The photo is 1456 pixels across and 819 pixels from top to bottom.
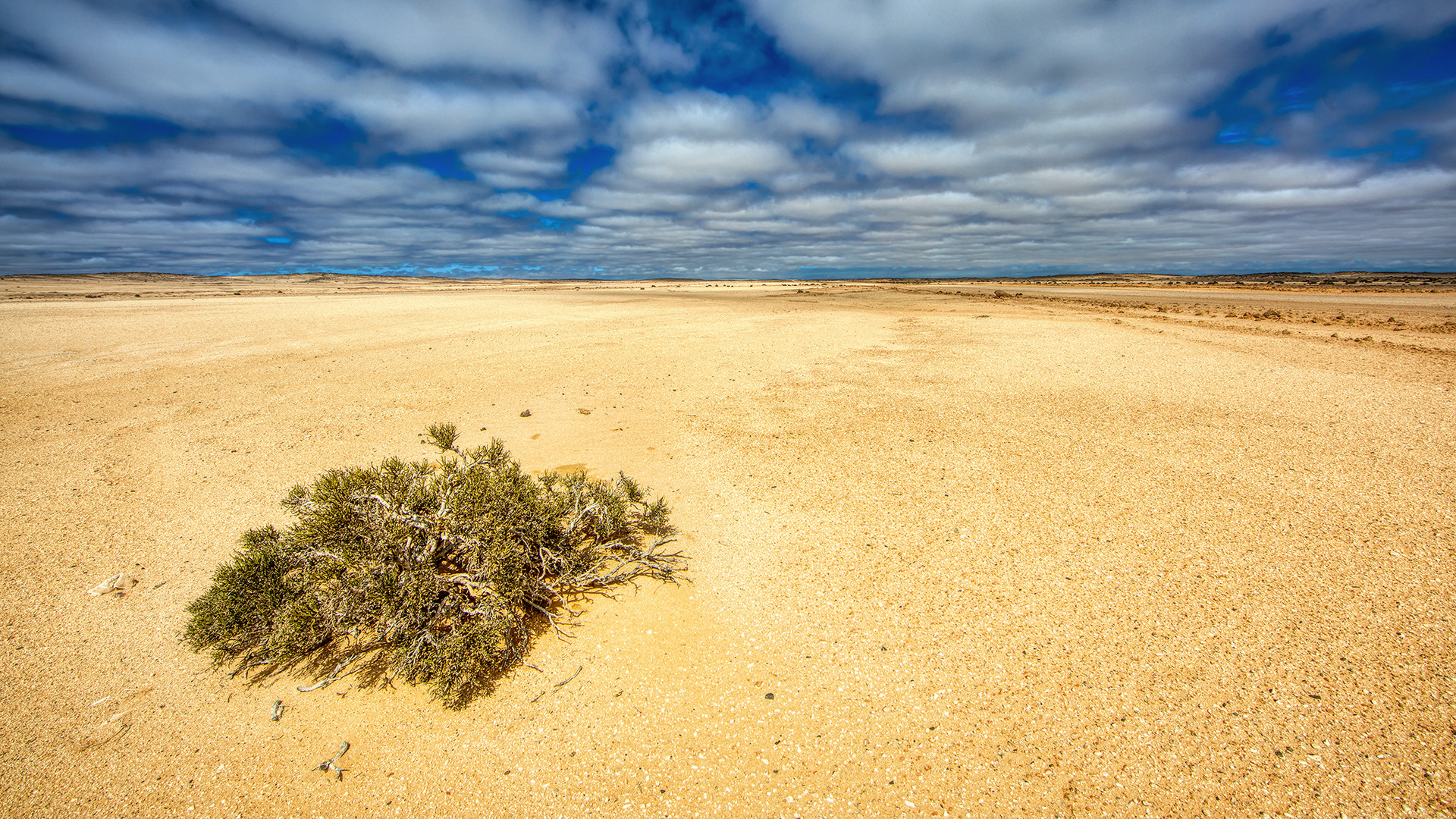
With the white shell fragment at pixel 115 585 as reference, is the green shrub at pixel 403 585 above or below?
above

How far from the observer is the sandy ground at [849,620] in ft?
8.57

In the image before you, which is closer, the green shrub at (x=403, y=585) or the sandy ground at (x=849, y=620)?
the sandy ground at (x=849, y=620)

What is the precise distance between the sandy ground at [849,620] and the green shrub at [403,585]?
209mm

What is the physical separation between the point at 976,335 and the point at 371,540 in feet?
56.8

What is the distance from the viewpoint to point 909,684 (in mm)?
3129

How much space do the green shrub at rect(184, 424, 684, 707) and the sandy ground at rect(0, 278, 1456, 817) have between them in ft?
0.69

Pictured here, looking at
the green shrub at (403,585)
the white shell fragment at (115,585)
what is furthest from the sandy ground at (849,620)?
the green shrub at (403,585)

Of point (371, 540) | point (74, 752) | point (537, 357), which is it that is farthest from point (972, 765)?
point (537, 357)

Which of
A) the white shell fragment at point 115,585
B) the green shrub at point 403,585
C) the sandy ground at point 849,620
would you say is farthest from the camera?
the white shell fragment at point 115,585

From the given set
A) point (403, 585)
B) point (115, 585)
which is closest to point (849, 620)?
point (403, 585)

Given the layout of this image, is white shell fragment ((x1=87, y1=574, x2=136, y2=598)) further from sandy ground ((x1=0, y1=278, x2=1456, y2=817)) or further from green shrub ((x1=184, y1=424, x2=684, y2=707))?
green shrub ((x1=184, y1=424, x2=684, y2=707))

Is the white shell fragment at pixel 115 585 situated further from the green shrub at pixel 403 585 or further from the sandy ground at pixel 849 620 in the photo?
the green shrub at pixel 403 585

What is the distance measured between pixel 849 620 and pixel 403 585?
2879 millimetres

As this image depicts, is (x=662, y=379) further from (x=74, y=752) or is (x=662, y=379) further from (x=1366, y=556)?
(x=1366, y=556)
